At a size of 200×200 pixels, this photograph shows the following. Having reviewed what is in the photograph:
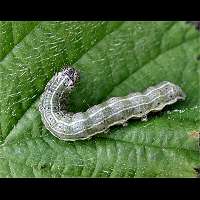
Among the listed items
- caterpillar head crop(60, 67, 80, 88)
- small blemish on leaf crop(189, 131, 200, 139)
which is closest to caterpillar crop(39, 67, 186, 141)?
caterpillar head crop(60, 67, 80, 88)

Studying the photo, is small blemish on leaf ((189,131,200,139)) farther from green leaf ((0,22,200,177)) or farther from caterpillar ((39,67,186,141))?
caterpillar ((39,67,186,141))

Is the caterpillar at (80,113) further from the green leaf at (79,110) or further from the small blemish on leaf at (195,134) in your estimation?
the small blemish on leaf at (195,134)

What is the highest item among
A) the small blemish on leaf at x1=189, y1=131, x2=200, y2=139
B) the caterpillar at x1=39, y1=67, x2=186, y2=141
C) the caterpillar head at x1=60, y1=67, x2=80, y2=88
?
the caterpillar head at x1=60, y1=67, x2=80, y2=88

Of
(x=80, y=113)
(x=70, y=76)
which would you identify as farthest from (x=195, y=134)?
(x=70, y=76)

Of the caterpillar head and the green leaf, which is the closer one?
the green leaf

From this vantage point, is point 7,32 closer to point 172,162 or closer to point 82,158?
point 82,158

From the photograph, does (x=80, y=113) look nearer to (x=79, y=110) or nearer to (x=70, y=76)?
(x=79, y=110)

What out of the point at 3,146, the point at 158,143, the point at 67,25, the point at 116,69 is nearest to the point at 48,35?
the point at 67,25
